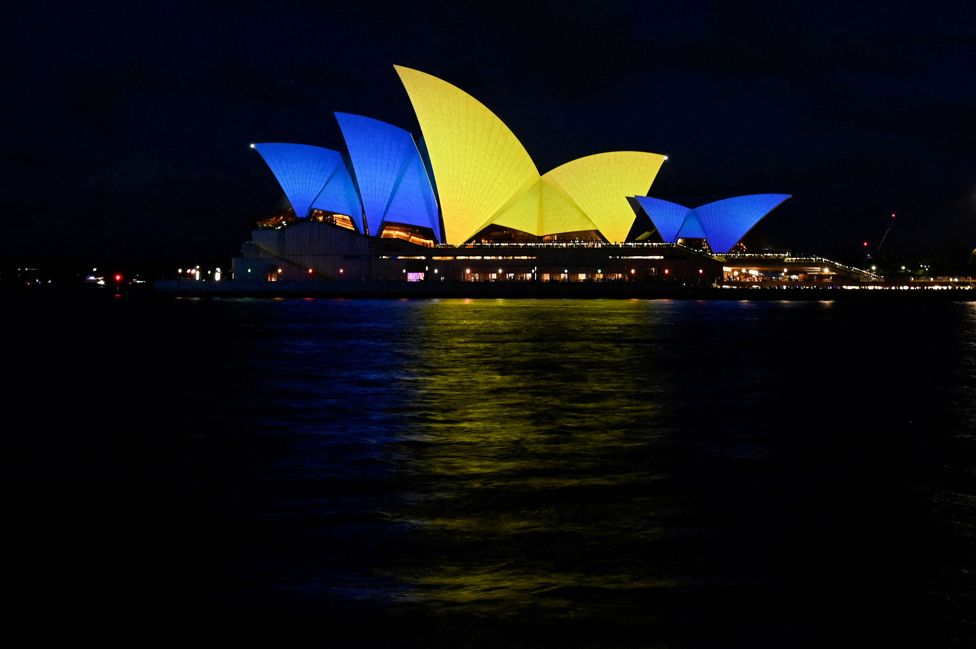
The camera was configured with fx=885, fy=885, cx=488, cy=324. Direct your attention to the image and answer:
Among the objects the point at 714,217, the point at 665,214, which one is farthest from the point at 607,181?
the point at 714,217

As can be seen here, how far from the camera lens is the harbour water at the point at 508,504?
208 inches

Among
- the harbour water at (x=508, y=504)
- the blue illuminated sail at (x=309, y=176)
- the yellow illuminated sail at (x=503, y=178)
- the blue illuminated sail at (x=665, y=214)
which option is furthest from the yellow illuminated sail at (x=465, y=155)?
the harbour water at (x=508, y=504)

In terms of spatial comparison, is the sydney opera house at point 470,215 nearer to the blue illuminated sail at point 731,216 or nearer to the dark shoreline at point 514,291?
the blue illuminated sail at point 731,216

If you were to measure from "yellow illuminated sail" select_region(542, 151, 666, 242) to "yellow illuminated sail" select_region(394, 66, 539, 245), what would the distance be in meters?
3.56

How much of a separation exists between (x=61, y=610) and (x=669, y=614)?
363 cm

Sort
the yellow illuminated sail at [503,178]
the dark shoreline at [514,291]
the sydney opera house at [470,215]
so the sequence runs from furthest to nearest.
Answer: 1. the dark shoreline at [514,291]
2. the sydney opera house at [470,215]
3. the yellow illuminated sail at [503,178]

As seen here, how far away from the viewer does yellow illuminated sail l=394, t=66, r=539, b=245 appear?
6259 cm

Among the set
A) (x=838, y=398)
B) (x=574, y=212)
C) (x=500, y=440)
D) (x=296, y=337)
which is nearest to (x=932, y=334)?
(x=838, y=398)

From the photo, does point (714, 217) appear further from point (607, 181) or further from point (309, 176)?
point (309, 176)

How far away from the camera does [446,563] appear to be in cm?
605

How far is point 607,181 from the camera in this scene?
→ 251 ft

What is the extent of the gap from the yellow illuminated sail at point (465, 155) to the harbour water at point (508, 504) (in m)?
46.9

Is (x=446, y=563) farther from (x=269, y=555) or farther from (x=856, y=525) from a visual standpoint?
(x=856, y=525)

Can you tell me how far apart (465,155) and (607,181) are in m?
15.8
